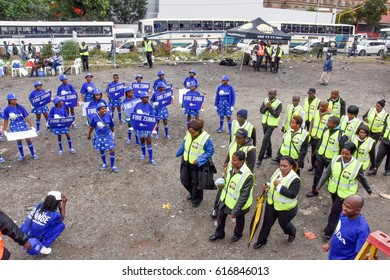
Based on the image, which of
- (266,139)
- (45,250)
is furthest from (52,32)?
(45,250)

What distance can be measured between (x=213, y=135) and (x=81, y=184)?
4443mm

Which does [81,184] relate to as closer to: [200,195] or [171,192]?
[171,192]

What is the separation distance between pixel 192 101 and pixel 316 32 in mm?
29870

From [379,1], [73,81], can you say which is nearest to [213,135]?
[73,81]

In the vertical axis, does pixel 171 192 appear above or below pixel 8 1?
below

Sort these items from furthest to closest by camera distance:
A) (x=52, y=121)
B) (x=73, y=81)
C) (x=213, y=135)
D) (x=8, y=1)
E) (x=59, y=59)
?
(x=8, y=1), (x=59, y=59), (x=73, y=81), (x=213, y=135), (x=52, y=121)

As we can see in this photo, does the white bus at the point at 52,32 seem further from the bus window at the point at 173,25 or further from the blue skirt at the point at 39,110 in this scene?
the blue skirt at the point at 39,110

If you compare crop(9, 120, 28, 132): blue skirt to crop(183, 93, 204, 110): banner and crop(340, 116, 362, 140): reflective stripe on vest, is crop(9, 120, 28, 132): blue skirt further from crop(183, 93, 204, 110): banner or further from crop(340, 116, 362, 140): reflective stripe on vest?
crop(340, 116, 362, 140): reflective stripe on vest

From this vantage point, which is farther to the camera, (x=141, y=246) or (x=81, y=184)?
(x=81, y=184)

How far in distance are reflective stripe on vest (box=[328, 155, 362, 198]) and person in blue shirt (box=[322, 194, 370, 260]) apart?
4.54 ft

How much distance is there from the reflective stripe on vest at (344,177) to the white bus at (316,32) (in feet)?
99.9

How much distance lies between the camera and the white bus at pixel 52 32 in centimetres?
2767

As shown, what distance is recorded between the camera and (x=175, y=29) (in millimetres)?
31328

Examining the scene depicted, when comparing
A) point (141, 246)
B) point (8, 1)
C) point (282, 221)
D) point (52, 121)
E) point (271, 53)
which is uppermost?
point (8, 1)
